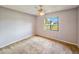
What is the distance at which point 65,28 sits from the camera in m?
1.68

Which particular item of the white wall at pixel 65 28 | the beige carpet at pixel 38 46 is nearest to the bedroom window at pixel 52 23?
the white wall at pixel 65 28

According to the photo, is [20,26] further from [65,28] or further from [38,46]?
[65,28]

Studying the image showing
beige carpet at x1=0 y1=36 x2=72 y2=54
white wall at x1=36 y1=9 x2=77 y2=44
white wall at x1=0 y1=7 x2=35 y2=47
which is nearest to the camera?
white wall at x1=36 y1=9 x2=77 y2=44

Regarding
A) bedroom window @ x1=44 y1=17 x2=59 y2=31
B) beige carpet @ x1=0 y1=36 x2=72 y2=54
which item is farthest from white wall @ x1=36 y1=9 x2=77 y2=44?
beige carpet @ x1=0 y1=36 x2=72 y2=54

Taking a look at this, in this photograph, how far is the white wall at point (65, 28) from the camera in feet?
5.12

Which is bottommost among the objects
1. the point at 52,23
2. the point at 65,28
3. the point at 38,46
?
the point at 38,46

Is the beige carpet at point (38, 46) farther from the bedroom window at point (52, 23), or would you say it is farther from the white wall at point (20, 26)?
the bedroom window at point (52, 23)

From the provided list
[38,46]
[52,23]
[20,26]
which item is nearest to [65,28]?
[52,23]

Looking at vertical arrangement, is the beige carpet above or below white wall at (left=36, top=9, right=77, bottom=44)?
below

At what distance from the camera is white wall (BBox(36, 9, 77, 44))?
5.12ft

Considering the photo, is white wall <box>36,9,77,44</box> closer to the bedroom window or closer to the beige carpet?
the bedroom window

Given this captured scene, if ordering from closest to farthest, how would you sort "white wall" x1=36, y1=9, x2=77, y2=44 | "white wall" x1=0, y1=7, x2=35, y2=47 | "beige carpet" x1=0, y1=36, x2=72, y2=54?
"white wall" x1=36, y1=9, x2=77, y2=44
"beige carpet" x1=0, y1=36, x2=72, y2=54
"white wall" x1=0, y1=7, x2=35, y2=47
